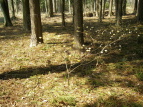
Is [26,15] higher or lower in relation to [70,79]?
higher

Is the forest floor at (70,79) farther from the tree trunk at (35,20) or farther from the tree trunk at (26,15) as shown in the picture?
the tree trunk at (26,15)

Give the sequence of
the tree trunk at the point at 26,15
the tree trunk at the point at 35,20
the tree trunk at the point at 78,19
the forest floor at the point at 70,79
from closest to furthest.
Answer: the forest floor at the point at 70,79, the tree trunk at the point at 78,19, the tree trunk at the point at 35,20, the tree trunk at the point at 26,15

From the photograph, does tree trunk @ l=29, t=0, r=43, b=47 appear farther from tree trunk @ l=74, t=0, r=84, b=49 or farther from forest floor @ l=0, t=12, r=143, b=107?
tree trunk @ l=74, t=0, r=84, b=49

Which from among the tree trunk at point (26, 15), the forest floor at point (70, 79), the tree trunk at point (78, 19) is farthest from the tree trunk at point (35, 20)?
the tree trunk at point (26, 15)

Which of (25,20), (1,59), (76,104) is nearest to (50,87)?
(76,104)

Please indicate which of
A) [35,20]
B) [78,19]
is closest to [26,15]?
[35,20]

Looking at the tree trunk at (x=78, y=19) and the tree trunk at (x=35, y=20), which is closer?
the tree trunk at (x=78, y=19)

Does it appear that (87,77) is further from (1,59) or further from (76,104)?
(1,59)

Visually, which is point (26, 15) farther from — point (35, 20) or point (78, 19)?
point (78, 19)

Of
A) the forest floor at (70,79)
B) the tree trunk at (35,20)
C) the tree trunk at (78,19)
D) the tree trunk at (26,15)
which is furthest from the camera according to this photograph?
the tree trunk at (26,15)

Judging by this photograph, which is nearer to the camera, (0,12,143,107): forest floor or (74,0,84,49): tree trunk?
(0,12,143,107): forest floor

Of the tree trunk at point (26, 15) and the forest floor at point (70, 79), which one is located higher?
the tree trunk at point (26, 15)

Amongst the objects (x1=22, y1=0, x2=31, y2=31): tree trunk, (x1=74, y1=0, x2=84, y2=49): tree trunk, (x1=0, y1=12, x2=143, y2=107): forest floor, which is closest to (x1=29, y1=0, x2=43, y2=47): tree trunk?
(x1=0, y1=12, x2=143, y2=107): forest floor

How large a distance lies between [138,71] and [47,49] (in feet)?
14.9
